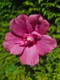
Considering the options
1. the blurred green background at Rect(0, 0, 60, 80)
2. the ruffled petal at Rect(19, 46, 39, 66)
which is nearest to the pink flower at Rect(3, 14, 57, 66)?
the ruffled petal at Rect(19, 46, 39, 66)

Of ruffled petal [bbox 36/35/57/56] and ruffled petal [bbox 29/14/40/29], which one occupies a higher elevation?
ruffled petal [bbox 29/14/40/29]

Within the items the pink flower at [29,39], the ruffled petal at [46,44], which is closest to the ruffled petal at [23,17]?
the pink flower at [29,39]

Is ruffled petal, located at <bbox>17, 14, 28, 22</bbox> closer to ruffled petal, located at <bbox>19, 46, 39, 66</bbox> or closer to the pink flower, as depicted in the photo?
the pink flower

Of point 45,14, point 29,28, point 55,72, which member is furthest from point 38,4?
point 55,72

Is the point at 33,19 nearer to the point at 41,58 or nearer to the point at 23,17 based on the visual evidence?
the point at 23,17

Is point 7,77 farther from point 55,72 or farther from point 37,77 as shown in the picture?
point 55,72

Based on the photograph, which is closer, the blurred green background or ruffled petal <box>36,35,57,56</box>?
ruffled petal <box>36,35,57,56</box>

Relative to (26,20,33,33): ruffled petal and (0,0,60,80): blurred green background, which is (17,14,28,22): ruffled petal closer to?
(26,20,33,33): ruffled petal
